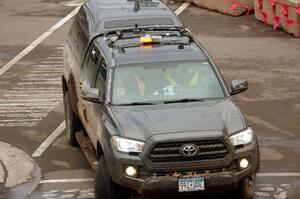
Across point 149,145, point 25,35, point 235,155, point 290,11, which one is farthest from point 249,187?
point 25,35

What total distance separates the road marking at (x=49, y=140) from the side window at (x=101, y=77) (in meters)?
2.42

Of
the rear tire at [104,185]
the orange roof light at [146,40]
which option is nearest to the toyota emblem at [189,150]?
the rear tire at [104,185]

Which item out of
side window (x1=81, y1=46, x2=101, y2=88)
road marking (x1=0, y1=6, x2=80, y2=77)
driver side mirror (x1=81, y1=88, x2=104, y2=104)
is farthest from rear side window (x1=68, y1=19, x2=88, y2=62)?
road marking (x1=0, y1=6, x2=80, y2=77)

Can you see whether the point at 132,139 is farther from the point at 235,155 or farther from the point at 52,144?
the point at 52,144

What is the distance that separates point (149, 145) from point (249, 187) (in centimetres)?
171

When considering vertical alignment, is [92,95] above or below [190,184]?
above

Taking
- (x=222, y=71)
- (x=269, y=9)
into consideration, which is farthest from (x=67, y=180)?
(x=269, y=9)

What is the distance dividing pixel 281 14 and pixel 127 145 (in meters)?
12.7

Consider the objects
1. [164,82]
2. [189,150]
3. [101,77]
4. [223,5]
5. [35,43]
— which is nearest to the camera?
[189,150]

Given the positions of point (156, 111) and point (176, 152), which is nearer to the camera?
point (176, 152)

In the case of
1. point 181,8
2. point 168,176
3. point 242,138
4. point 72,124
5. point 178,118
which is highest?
point 178,118

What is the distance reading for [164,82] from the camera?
12.0 metres

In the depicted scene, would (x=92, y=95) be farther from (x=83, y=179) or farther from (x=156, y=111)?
(x=83, y=179)

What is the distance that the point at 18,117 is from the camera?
16.4 meters
